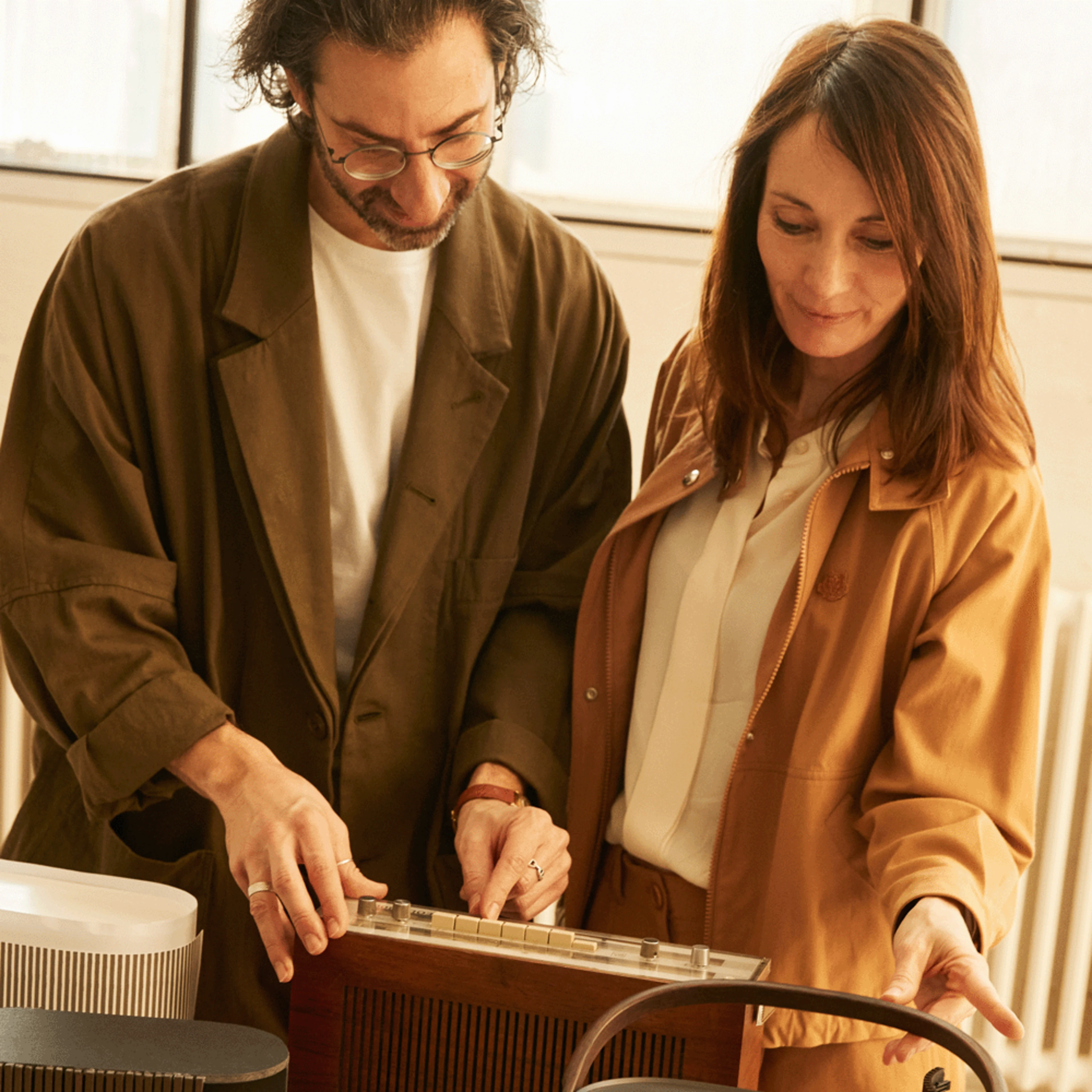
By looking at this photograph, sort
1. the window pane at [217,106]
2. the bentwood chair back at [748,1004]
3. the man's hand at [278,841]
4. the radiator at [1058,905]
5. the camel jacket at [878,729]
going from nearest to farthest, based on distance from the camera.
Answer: the bentwood chair back at [748,1004] → the man's hand at [278,841] → the camel jacket at [878,729] → the radiator at [1058,905] → the window pane at [217,106]

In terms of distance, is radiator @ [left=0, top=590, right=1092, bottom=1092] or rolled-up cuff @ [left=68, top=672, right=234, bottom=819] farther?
radiator @ [left=0, top=590, right=1092, bottom=1092]

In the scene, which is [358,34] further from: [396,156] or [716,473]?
[716,473]

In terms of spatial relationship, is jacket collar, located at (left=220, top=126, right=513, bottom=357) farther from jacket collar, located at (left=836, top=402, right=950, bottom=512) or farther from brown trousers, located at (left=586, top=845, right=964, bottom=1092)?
brown trousers, located at (left=586, top=845, right=964, bottom=1092)

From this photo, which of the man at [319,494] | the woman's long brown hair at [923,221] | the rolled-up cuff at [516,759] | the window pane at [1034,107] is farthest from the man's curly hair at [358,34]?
the window pane at [1034,107]

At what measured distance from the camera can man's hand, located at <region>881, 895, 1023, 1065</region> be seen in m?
0.77

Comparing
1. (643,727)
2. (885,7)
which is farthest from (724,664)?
(885,7)

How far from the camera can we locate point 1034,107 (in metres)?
2.21

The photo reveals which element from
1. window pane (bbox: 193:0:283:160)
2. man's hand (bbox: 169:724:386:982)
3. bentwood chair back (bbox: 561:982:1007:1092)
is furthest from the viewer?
window pane (bbox: 193:0:283:160)

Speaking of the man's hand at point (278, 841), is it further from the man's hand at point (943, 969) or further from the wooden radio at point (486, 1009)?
the man's hand at point (943, 969)

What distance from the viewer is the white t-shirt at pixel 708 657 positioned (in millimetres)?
1159

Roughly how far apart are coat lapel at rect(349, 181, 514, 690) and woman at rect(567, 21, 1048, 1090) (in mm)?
166

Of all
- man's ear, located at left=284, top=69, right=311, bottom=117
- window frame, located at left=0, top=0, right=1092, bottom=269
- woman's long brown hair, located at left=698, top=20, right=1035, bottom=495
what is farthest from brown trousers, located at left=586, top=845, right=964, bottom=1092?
window frame, located at left=0, top=0, right=1092, bottom=269

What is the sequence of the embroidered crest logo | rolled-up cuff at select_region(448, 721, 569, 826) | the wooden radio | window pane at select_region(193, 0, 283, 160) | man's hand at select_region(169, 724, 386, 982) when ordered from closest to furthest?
the wooden radio < man's hand at select_region(169, 724, 386, 982) < the embroidered crest logo < rolled-up cuff at select_region(448, 721, 569, 826) < window pane at select_region(193, 0, 283, 160)

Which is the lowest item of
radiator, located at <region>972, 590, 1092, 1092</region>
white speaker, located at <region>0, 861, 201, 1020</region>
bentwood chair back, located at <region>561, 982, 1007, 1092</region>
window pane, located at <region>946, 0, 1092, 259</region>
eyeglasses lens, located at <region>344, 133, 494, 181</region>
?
radiator, located at <region>972, 590, 1092, 1092</region>
